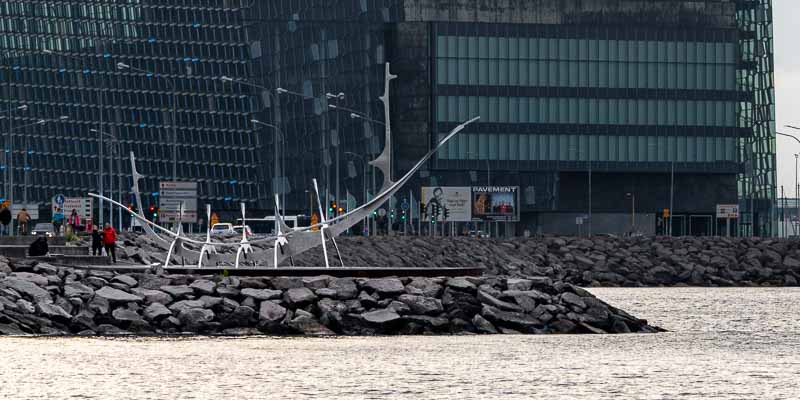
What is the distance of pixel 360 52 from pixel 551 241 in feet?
190

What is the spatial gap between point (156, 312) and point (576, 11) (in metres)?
124

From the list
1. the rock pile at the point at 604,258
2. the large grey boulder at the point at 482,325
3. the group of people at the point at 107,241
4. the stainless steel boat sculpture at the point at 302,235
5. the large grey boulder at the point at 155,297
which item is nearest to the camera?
the large grey boulder at the point at 155,297

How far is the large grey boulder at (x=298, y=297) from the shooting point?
162 feet

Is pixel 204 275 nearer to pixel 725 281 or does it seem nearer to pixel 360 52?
pixel 725 281

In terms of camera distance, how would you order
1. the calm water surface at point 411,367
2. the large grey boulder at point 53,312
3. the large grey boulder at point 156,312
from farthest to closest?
the large grey boulder at point 156,312, the large grey boulder at point 53,312, the calm water surface at point 411,367

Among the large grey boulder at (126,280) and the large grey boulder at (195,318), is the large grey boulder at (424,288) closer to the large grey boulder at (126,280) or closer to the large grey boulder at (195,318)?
the large grey boulder at (195,318)

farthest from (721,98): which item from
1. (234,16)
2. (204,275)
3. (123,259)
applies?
(204,275)

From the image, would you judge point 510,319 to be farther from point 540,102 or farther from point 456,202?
point 540,102

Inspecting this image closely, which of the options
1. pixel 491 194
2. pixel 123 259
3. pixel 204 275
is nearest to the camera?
pixel 204 275

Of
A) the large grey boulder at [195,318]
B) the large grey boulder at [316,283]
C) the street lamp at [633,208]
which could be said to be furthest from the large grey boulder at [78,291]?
the street lamp at [633,208]

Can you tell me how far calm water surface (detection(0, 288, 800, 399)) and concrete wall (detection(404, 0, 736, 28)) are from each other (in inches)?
4563

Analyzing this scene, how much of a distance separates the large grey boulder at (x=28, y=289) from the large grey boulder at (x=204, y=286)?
3.98 m

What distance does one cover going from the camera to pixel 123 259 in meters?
74.9

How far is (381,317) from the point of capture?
4884cm
